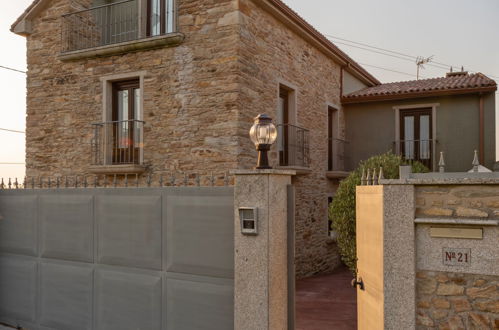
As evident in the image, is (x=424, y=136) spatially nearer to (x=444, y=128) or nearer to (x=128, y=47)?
(x=444, y=128)

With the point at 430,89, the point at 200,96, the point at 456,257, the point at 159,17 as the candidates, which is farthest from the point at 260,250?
the point at 430,89

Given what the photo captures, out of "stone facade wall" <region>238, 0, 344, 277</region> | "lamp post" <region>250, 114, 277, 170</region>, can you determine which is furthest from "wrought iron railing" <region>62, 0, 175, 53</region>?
"lamp post" <region>250, 114, 277, 170</region>

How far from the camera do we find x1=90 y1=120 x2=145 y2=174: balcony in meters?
9.12

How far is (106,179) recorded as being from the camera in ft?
30.3

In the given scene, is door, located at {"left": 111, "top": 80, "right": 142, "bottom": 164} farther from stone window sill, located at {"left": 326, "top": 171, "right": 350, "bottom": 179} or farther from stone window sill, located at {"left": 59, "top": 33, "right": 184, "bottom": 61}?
stone window sill, located at {"left": 326, "top": 171, "right": 350, "bottom": 179}

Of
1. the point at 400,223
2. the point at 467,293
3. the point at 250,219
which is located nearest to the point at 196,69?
the point at 250,219

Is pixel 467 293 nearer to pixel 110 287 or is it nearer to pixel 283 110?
pixel 110 287

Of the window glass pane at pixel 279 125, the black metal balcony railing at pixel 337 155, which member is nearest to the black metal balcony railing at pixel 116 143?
the window glass pane at pixel 279 125

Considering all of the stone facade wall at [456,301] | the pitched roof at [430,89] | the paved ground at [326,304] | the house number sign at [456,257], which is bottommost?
the paved ground at [326,304]

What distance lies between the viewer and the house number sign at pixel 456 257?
3.53 m

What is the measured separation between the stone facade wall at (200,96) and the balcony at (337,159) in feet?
2.06

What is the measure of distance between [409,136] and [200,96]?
7.51 metres

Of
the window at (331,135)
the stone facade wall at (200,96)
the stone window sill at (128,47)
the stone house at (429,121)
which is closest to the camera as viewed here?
the stone facade wall at (200,96)

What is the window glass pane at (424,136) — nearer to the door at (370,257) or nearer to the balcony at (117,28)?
the balcony at (117,28)
